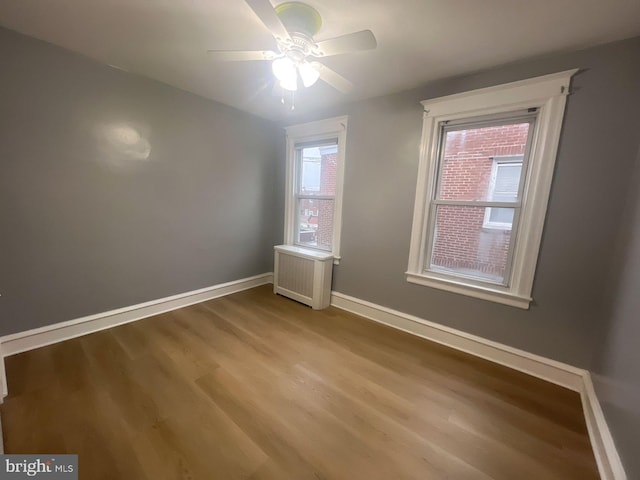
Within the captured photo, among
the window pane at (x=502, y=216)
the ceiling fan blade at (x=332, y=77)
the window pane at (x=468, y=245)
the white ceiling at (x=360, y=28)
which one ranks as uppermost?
the white ceiling at (x=360, y=28)

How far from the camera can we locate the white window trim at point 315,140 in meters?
2.95

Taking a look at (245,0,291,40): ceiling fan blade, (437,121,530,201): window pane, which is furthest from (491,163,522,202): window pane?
(245,0,291,40): ceiling fan blade

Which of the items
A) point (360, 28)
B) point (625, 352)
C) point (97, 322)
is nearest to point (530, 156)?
point (625, 352)

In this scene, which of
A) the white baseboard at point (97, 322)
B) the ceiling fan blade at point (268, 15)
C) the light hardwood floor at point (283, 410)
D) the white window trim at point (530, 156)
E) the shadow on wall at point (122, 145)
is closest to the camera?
the ceiling fan blade at point (268, 15)

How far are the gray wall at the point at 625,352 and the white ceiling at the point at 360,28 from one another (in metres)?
0.96

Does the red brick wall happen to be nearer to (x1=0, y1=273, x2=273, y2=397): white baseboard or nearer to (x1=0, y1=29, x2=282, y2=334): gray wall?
(x1=0, y1=29, x2=282, y2=334): gray wall

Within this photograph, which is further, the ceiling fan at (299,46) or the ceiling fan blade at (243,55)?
the ceiling fan blade at (243,55)

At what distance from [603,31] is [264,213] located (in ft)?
11.2

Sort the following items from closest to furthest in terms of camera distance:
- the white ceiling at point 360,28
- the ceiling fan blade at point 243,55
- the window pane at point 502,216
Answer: the white ceiling at point 360,28 → the ceiling fan blade at point 243,55 → the window pane at point 502,216

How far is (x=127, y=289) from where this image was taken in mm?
2541

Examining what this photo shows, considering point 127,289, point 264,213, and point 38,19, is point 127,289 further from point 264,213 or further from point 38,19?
point 38,19

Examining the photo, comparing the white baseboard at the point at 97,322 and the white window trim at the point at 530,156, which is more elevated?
the white window trim at the point at 530,156

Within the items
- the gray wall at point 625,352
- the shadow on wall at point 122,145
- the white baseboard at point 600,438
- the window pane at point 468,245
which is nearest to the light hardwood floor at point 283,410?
the white baseboard at point 600,438

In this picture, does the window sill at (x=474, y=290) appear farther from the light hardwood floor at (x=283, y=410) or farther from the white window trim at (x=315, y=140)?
the white window trim at (x=315, y=140)
